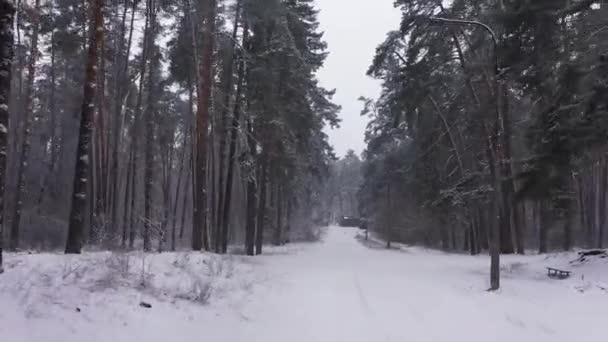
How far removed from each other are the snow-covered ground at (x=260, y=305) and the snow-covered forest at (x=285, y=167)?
0.04m

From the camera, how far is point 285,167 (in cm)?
2114

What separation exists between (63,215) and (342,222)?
66.3m

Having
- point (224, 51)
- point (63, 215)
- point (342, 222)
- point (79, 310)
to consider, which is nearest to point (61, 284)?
point (79, 310)

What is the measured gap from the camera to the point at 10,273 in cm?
631

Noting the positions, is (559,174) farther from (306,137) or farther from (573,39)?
(306,137)

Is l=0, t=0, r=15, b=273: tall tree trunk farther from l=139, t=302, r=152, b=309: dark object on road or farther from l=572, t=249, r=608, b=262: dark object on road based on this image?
l=572, t=249, r=608, b=262: dark object on road

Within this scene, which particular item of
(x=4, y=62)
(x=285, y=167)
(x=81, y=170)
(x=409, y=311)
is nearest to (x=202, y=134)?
(x=81, y=170)

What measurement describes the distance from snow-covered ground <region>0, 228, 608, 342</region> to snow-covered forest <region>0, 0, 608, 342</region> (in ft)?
0.13

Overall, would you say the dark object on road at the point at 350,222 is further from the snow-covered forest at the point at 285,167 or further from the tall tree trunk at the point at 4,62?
the tall tree trunk at the point at 4,62

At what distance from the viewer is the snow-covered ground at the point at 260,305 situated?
18.9 ft

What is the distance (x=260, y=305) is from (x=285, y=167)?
41.5ft

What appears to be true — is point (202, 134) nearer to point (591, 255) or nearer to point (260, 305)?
point (260, 305)

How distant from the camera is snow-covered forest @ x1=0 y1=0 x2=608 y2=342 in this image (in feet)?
22.9

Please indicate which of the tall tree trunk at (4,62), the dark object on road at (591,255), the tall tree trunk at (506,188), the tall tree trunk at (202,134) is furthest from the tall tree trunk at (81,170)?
the tall tree trunk at (506,188)
